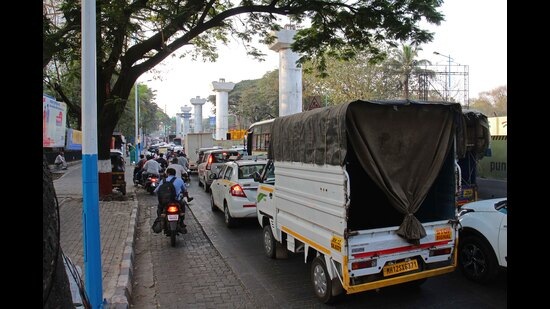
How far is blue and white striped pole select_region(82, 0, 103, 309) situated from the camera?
14.4 ft

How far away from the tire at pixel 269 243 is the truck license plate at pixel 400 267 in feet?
8.05

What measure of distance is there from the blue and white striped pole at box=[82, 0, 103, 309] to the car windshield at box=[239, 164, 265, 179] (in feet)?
17.6

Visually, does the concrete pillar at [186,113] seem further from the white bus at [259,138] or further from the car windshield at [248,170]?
the car windshield at [248,170]

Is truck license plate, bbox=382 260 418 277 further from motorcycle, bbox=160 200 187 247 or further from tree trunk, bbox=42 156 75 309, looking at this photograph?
motorcycle, bbox=160 200 187 247

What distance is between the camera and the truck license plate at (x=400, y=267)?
15.5 ft

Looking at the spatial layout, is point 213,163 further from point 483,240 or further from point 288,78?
point 483,240

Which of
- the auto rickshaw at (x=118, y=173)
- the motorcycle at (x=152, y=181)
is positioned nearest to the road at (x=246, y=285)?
the auto rickshaw at (x=118, y=173)

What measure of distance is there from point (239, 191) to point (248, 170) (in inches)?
33.1

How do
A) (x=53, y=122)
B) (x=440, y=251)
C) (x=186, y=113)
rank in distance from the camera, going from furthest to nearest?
(x=186, y=113) → (x=53, y=122) → (x=440, y=251)

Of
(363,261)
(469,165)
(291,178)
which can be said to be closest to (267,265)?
(291,178)

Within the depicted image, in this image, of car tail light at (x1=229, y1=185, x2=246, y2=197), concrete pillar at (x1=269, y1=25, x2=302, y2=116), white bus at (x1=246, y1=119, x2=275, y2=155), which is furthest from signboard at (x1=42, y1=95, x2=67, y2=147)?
concrete pillar at (x1=269, y1=25, x2=302, y2=116)

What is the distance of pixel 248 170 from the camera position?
9.95 metres

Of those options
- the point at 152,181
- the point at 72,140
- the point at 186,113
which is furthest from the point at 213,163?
the point at 186,113
